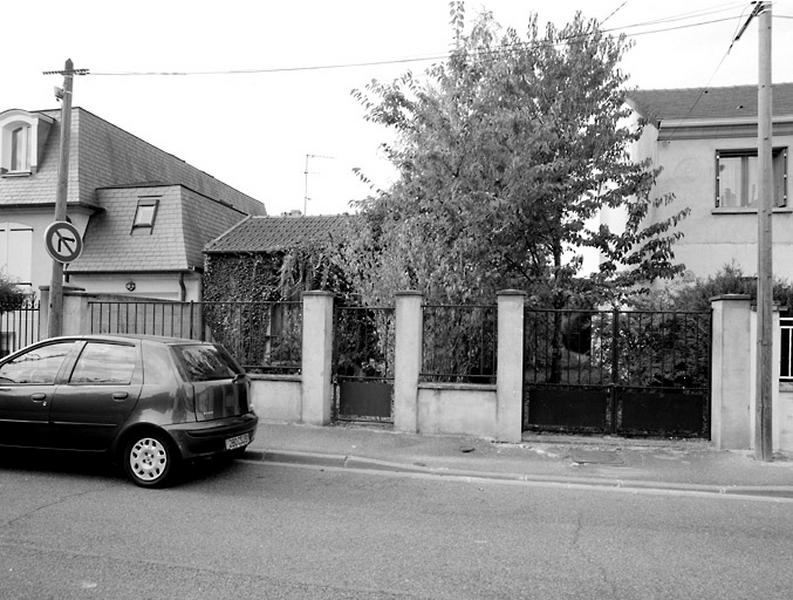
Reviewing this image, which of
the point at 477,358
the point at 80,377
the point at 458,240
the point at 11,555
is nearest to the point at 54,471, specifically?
the point at 80,377

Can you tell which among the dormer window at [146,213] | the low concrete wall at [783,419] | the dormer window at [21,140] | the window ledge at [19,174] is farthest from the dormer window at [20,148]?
the low concrete wall at [783,419]

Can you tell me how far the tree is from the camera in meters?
11.5

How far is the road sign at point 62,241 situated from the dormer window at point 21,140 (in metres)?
12.9

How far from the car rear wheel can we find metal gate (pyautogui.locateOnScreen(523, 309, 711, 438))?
538cm

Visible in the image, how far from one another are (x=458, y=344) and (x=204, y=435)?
4.93 meters

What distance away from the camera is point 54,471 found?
728cm

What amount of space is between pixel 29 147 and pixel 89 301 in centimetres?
1293

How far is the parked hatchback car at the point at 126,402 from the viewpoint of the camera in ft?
21.9

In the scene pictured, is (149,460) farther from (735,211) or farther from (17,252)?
A: (17,252)

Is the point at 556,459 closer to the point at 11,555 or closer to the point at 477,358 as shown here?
the point at 477,358

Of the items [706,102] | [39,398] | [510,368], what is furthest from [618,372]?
[706,102]

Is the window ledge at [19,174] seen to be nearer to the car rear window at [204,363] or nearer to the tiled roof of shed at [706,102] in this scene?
the car rear window at [204,363]

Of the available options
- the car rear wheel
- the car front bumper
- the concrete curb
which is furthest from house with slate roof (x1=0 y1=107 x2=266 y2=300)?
the car rear wheel

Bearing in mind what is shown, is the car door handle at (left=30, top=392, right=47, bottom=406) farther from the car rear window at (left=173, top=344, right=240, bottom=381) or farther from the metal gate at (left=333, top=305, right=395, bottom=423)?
the metal gate at (left=333, top=305, right=395, bottom=423)
